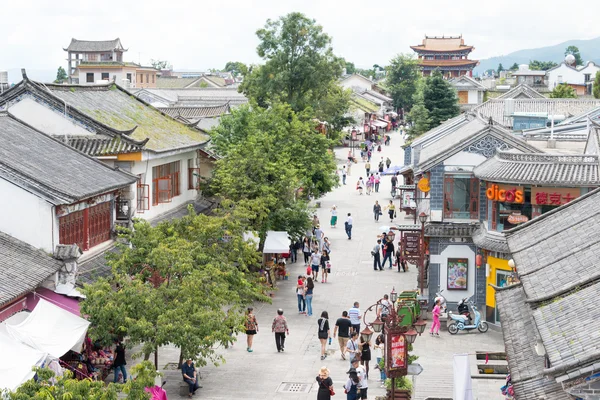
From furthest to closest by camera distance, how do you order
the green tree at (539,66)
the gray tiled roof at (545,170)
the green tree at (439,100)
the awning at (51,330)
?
the green tree at (539,66)
the green tree at (439,100)
the gray tiled roof at (545,170)
the awning at (51,330)

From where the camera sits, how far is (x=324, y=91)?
219 feet

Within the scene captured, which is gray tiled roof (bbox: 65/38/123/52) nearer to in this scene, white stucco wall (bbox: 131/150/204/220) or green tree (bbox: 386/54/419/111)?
green tree (bbox: 386/54/419/111)

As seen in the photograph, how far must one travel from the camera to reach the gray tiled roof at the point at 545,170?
3168cm

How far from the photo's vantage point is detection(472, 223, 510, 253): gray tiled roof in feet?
109

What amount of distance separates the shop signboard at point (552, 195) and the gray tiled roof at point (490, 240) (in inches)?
72.9

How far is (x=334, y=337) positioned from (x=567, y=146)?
55.2ft

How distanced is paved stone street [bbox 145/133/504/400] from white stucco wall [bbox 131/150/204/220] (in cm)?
539

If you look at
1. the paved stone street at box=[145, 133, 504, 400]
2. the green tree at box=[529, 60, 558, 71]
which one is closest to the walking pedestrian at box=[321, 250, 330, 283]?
the paved stone street at box=[145, 133, 504, 400]

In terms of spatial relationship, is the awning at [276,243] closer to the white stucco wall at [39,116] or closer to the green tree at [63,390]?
the white stucco wall at [39,116]

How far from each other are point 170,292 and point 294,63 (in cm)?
4177

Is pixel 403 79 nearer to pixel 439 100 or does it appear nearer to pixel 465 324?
Result: pixel 439 100

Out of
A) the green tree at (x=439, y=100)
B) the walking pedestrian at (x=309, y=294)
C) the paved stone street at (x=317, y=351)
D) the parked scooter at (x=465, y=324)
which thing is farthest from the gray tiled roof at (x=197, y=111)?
the parked scooter at (x=465, y=324)

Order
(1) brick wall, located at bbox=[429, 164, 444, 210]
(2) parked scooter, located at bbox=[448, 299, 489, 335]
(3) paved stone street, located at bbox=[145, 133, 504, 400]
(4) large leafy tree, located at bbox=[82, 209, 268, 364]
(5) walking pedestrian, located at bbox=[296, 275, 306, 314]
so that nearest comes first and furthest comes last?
(4) large leafy tree, located at bbox=[82, 209, 268, 364]
(3) paved stone street, located at bbox=[145, 133, 504, 400]
(2) parked scooter, located at bbox=[448, 299, 489, 335]
(5) walking pedestrian, located at bbox=[296, 275, 306, 314]
(1) brick wall, located at bbox=[429, 164, 444, 210]

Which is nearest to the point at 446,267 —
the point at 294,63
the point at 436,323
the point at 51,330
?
the point at 436,323
